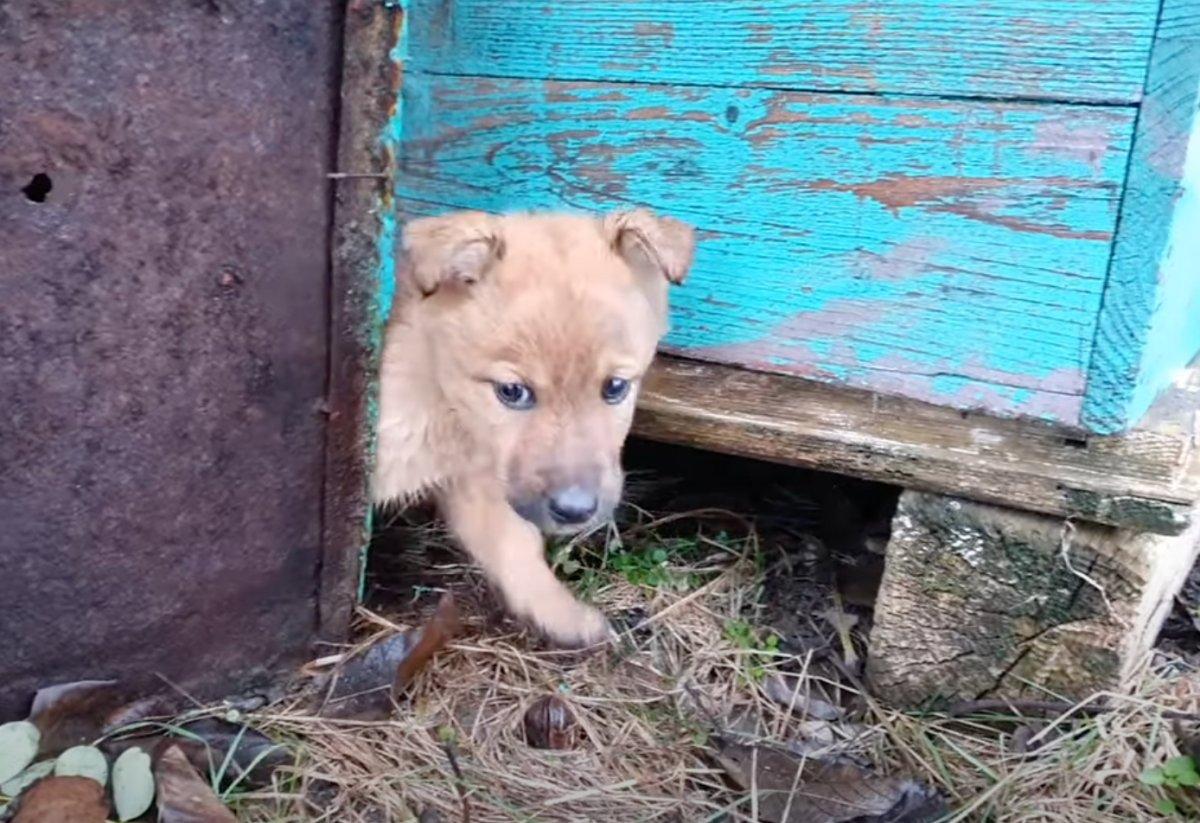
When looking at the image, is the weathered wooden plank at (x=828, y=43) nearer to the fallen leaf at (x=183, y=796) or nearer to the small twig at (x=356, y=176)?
the small twig at (x=356, y=176)

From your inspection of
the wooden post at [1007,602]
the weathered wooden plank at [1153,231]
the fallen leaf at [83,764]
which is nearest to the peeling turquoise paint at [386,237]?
the fallen leaf at [83,764]

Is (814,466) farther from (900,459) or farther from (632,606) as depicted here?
(632,606)

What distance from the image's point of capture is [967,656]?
224 cm

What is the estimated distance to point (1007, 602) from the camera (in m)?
2.18

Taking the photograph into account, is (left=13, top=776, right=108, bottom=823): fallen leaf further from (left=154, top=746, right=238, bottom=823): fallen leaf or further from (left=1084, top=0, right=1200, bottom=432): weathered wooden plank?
(left=1084, top=0, right=1200, bottom=432): weathered wooden plank

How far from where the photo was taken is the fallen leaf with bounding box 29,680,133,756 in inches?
74.9

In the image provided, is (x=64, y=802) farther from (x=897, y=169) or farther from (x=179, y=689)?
(x=897, y=169)

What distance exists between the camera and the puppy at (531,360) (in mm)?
2199

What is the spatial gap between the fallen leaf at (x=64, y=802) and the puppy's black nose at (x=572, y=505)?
0.85m

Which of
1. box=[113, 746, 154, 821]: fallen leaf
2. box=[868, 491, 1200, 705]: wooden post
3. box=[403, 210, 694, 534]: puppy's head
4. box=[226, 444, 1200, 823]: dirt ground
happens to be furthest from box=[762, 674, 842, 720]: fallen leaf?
box=[113, 746, 154, 821]: fallen leaf

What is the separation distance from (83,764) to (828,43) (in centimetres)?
173

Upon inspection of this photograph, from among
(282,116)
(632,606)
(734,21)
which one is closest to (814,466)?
(632,606)

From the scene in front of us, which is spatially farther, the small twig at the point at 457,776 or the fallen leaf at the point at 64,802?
the small twig at the point at 457,776

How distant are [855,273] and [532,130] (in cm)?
77
